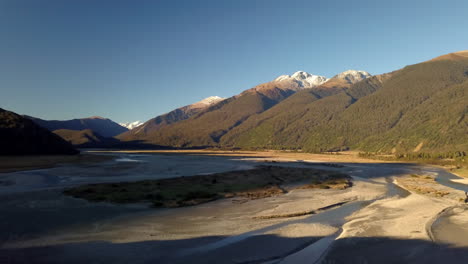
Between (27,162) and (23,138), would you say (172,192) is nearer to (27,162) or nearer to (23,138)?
(27,162)

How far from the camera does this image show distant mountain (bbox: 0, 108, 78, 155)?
98.4 m

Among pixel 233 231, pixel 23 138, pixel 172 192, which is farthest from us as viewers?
pixel 23 138

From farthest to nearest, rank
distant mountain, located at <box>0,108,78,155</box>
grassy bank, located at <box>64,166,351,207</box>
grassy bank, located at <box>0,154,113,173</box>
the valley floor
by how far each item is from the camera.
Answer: distant mountain, located at <box>0,108,78,155</box> < grassy bank, located at <box>0,154,113,173</box> < grassy bank, located at <box>64,166,351,207</box> < the valley floor

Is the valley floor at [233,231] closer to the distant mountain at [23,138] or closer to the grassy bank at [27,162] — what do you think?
the grassy bank at [27,162]

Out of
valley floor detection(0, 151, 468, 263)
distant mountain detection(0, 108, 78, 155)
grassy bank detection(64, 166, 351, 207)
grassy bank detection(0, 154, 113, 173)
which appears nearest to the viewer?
valley floor detection(0, 151, 468, 263)

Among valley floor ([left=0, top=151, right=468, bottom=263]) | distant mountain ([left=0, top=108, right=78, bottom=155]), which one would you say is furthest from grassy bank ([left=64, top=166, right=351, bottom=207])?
distant mountain ([left=0, top=108, right=78, bottom=155])

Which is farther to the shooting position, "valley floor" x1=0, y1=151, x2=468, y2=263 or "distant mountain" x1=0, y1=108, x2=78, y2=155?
"distant mountain" x1=0, y1=108, x2=78, y2=155

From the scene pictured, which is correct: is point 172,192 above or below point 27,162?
below

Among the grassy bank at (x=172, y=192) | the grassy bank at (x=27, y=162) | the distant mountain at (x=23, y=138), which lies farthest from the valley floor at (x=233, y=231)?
the distant mountain at (x=23, y=138)

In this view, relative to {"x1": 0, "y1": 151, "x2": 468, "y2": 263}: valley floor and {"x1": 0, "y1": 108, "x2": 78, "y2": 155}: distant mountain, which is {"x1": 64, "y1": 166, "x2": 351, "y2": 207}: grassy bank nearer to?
{"x1": 0, "y1": 151, "x2": 468, "y2": 263}: valley floor

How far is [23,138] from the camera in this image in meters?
104

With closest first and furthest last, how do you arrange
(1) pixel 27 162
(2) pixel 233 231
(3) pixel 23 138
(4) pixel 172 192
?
(2) pixel 233 231, (4) pixel 172 192, (1) pixel 27 162, (3) pixel 23 138

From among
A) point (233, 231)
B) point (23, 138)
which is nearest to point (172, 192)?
point (233, 231)

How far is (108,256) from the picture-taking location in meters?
17.3
